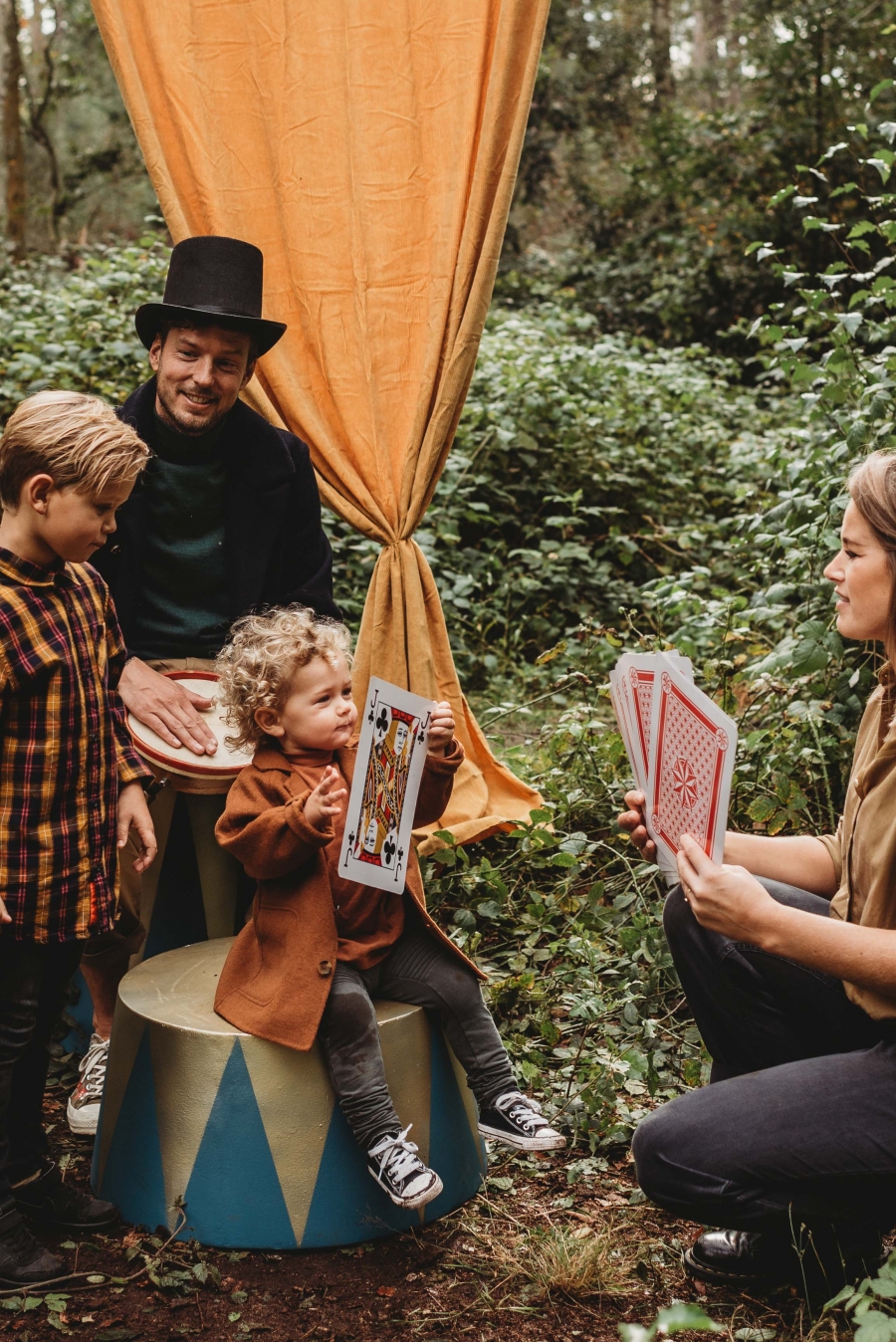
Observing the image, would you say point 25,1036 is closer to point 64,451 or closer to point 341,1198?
point 341,1198

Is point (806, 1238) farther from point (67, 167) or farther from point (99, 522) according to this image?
point (67, 167)

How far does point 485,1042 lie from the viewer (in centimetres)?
256

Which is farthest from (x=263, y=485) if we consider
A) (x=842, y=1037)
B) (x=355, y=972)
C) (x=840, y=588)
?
(x=842, y=1037)

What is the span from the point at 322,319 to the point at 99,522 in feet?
6.06

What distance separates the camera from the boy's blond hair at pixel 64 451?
7.35ft

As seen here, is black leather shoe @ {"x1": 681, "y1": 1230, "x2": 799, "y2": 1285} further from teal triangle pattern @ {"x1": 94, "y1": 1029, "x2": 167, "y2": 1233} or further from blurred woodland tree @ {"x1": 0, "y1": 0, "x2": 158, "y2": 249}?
blurred woodland tree @ {"x1": 0, "y1": 0, "x2": 158, "y2": 249}

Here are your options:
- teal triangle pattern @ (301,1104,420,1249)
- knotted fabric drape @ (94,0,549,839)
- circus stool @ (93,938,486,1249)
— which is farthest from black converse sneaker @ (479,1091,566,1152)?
knotted fabric drape @ (94,0,549,839)

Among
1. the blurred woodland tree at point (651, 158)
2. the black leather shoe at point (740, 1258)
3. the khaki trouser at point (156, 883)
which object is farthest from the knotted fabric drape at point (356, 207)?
the blurred woodland tree at point (651, 158)

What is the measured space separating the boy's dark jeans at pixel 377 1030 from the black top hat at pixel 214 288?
65.9 inches

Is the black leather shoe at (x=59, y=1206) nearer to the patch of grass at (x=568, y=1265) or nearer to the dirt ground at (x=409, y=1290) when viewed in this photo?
the dirt ground at (x=409, y=1290)

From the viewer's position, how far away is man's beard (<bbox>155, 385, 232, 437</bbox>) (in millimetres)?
3168

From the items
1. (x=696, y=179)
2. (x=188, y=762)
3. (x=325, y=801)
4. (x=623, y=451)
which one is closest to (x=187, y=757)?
(x=188, y=762)

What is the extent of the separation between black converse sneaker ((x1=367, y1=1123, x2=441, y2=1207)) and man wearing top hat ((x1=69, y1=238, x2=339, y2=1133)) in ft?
3.04

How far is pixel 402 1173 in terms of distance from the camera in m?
2.28
